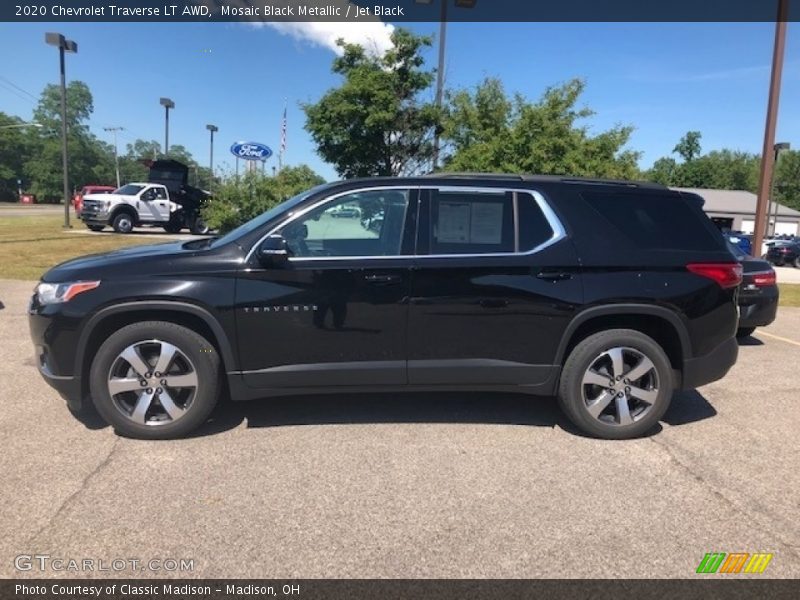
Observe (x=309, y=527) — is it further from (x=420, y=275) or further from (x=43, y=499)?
(x=420, y=275)

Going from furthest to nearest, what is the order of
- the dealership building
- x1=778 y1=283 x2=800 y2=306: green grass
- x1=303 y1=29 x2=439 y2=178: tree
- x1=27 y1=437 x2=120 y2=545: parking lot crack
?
the dealership building < x1=303 y1=29 x2=439 y2=178: tree < x1=778 y1=283 x2=800 y2=306: green grass < x1=27 y1=437 x2=120 y2=545: parking lot crack

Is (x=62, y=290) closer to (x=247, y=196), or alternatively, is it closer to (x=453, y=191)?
(x=453, y=191)

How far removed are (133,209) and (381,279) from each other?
74.9 ft

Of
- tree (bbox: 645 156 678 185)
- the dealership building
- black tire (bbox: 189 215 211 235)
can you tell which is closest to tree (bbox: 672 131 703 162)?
tree (bbox: 645 156 678 185)

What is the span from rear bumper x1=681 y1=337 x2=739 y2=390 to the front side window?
2225 millimetres

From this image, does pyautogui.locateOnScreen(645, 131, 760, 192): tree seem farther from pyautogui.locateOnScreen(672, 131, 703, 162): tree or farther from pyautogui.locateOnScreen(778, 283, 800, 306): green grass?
pyautogui.locateOnScreen(778, 283, 800, 306): green grass

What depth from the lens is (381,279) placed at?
391 cm

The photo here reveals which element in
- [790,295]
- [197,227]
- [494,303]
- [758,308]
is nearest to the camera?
[494,303]

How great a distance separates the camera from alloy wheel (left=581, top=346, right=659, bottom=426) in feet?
13.5

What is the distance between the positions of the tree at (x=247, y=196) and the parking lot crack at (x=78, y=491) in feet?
38.5

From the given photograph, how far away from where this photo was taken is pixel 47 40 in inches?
894

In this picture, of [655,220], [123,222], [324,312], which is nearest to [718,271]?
[655,220]

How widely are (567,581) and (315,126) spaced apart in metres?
17.3

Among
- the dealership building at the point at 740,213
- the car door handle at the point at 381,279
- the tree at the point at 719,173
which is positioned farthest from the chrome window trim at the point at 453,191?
the tree at the point at 719,173
